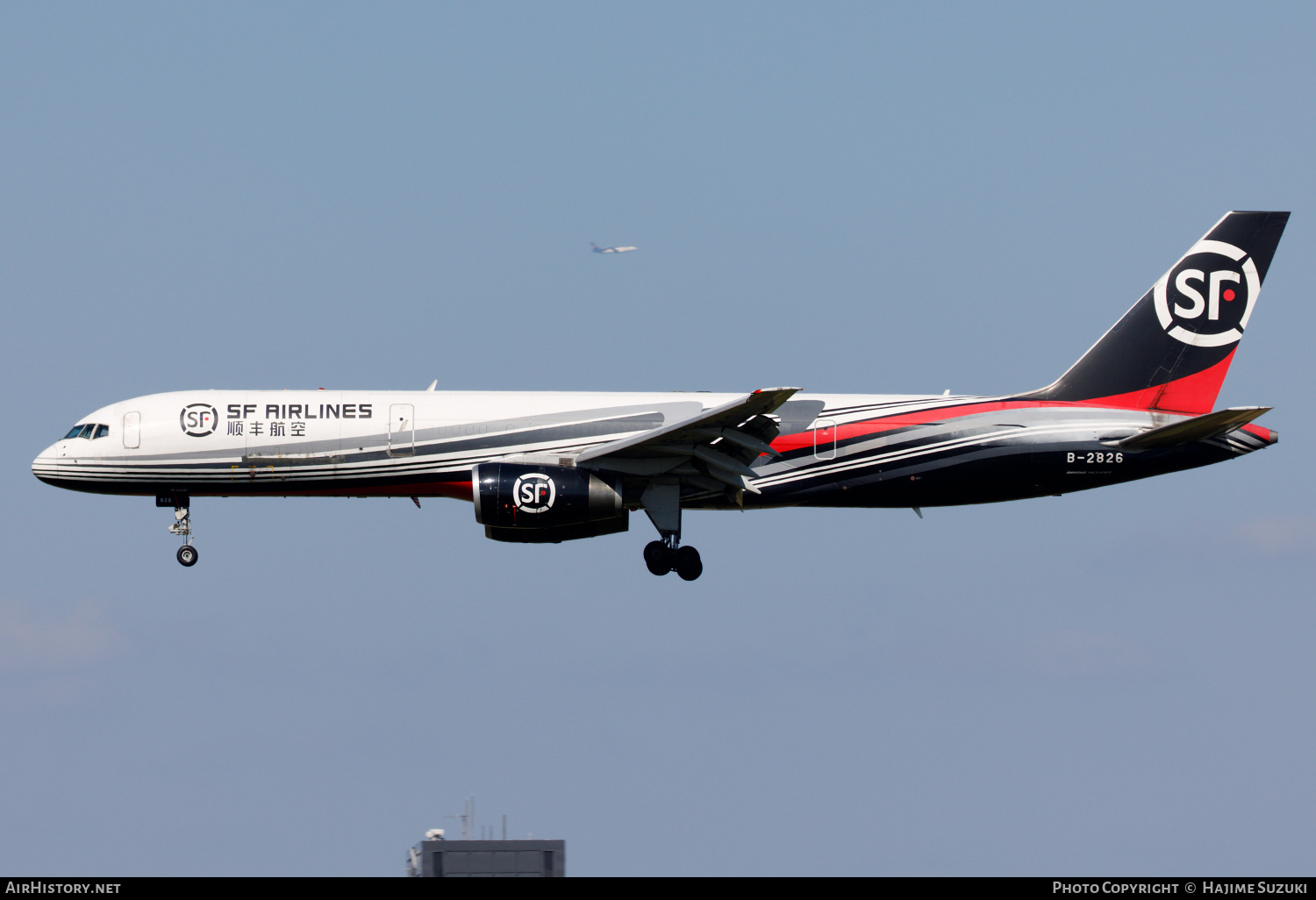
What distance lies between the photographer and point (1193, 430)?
36.5 meters

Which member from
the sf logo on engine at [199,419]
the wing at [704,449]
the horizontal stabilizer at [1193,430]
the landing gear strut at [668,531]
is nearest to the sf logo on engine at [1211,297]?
the horizontal stabilizer at [1193,430]

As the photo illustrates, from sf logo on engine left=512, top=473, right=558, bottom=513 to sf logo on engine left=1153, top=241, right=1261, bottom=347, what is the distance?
16.1 metres

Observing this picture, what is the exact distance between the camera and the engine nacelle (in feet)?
115

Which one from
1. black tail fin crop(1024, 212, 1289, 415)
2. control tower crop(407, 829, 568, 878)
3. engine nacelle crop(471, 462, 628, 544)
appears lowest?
control tower crop(407, 829, 568, 878)

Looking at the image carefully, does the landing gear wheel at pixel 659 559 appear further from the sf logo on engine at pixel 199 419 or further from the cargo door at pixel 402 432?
the sf logo on engine at pixel 199 419

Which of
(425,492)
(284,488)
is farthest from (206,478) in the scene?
(425,492)

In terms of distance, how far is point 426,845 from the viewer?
126 ft

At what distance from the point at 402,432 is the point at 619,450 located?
17.1 ft

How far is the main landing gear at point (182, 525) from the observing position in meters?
37.1

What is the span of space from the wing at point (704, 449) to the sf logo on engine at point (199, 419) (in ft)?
28.0

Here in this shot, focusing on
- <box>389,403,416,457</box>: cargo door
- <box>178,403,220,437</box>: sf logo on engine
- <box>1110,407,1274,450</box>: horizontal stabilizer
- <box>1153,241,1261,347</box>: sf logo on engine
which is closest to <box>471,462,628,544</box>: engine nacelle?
<box>389,403,416,457</box>: cargo door

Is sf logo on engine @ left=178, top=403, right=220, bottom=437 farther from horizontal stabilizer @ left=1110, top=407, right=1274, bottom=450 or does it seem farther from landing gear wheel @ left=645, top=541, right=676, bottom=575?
horizontal stabilizer @ left=1110, top=407, right=1274, bottom=450

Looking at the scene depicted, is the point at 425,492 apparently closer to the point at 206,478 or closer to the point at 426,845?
the point at 206,478
